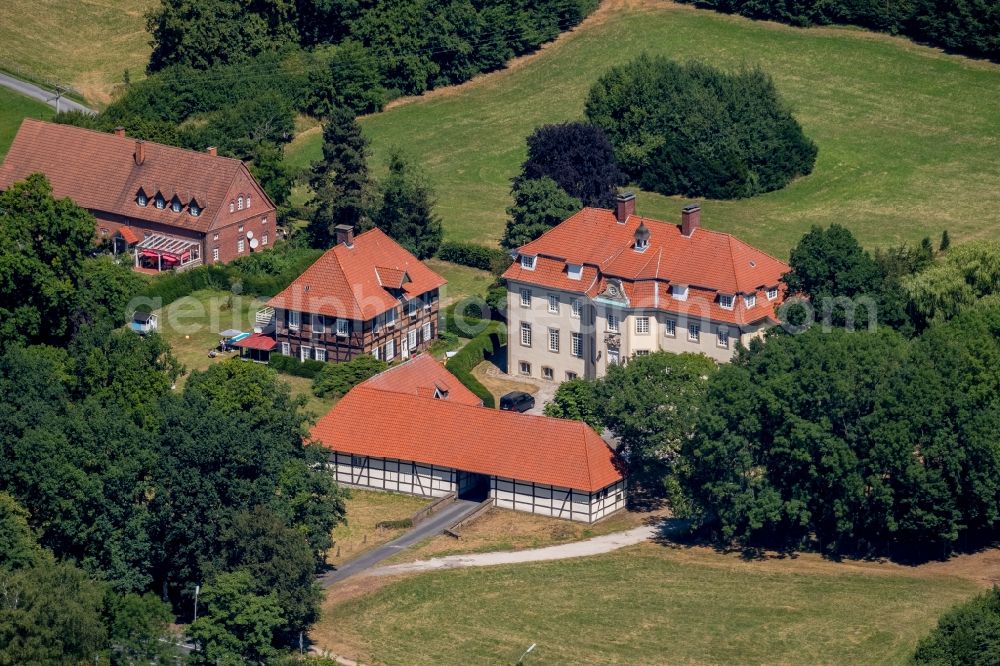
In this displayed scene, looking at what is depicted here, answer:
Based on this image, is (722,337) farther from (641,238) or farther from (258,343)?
(258,343)

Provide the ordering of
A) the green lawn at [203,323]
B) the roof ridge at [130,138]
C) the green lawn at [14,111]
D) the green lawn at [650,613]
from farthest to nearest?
1. the green lawn at [14,111]
2. the roof ridge at [130,138]
3. the green lawn at [203,323]
4. the green lawn at [650,613]

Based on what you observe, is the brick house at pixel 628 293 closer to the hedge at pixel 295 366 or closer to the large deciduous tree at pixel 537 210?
the large deciduous tree at pixel 537 210

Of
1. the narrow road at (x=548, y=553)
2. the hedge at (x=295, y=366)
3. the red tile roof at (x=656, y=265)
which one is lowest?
the narrow road at (x=548, y=553)

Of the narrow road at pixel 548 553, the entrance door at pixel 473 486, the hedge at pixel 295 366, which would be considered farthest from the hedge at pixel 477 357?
the narrow road at pixel 548 553

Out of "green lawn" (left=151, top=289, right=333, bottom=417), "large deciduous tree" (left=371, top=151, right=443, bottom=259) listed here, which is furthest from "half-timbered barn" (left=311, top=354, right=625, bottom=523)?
"large deciduous tree" (left=371, top=151, right=443, bottom=259)

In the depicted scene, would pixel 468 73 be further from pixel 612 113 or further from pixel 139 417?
pixel 139 417

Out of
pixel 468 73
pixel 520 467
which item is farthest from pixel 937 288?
pixel 468 73

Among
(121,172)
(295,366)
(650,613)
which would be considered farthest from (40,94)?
(650,613)

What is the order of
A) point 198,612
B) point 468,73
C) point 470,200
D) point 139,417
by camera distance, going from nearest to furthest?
point 198,612, point 139,417, point 470,200, point 468,73
